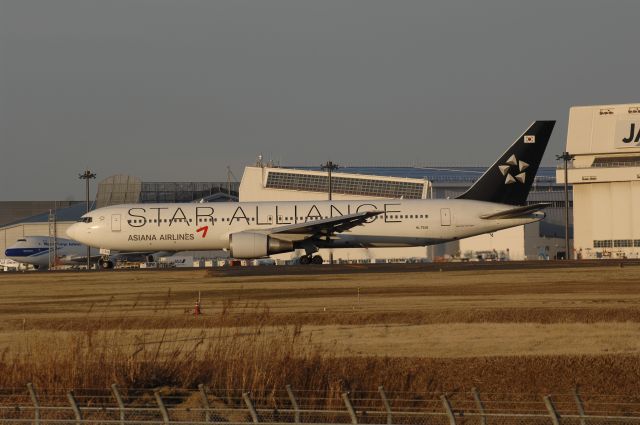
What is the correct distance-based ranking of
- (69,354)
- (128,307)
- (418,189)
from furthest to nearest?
(418,189) → (128,307) → (69,354)

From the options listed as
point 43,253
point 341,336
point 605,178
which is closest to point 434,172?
point 605,178

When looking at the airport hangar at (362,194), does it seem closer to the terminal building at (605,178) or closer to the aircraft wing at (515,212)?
the terminal building at (605,178)

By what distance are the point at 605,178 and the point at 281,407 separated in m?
63.5

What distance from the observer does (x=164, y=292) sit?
3791 centimetres

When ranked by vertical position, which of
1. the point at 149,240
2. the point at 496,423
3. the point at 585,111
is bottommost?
the point at 496,423

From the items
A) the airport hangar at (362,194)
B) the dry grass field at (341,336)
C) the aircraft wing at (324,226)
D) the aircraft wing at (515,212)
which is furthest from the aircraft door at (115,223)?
the aircraft wing at (515,212)

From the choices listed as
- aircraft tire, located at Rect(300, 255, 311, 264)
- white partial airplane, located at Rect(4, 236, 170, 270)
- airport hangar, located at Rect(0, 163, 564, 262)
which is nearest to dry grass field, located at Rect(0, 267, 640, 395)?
aircraft tire, located at Rect(300, 255, 311, 264)

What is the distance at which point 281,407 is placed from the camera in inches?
710

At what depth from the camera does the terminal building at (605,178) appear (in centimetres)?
7681

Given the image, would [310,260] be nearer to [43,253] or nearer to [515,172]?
[515,172]

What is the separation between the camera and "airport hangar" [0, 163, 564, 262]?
79.3m

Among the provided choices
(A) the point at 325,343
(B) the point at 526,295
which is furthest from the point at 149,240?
(A) the point at 325,343

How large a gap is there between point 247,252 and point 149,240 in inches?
285

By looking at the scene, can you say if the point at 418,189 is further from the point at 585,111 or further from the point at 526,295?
the point at 526,295
